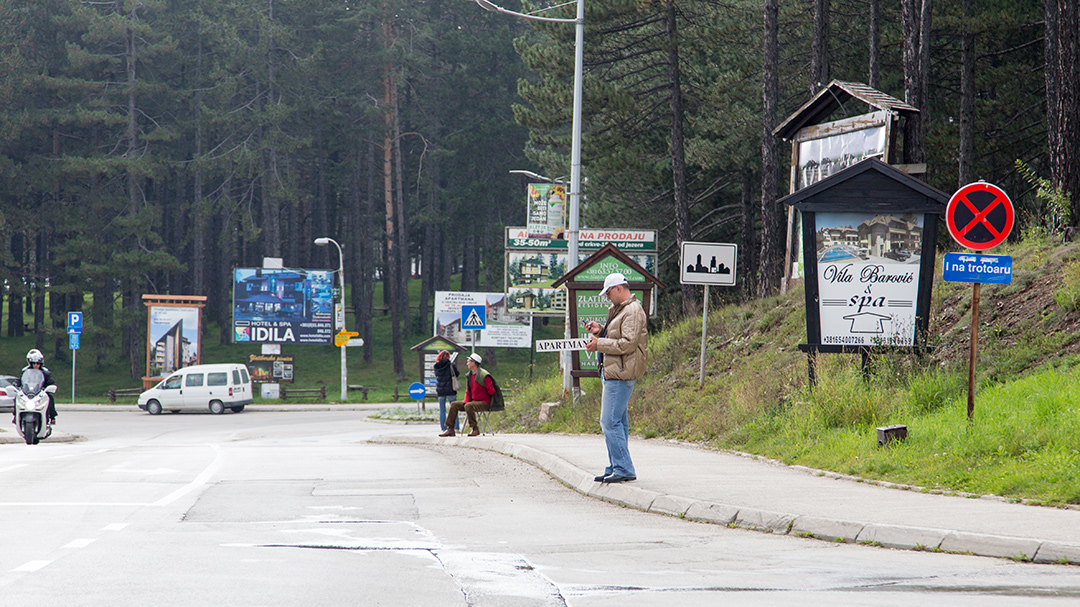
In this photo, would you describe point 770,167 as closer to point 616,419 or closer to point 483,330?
point 616,419

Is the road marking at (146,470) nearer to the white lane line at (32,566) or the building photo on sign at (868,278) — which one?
the white lane line at (32,566)

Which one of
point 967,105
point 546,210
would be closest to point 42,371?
point 546,210

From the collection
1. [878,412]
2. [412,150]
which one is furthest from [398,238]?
[878,412]

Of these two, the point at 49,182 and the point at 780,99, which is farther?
the point at 49,182

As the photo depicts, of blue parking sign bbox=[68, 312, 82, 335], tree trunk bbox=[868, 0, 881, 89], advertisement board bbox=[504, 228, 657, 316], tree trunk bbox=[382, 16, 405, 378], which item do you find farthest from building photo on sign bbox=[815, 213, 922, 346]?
tree trunk bbox=[382, 16, 405, 378]

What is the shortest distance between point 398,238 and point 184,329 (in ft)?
61.3

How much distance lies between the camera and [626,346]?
1005 centimetres

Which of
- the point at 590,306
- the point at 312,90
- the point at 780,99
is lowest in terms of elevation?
the point at 590,306

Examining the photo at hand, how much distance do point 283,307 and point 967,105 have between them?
3356 cm

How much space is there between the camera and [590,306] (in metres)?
21.3

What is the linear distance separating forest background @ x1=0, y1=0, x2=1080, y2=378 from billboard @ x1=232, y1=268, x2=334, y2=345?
8.71 meters

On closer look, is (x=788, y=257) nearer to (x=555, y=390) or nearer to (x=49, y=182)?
(x=555, y=390)

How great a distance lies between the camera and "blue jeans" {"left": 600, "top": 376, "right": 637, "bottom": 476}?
33.5ft

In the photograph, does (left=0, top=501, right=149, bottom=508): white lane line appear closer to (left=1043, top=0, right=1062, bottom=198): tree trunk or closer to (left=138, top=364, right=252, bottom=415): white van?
(left=1043, top=0, right=1062, bottom=198): tree trunk
